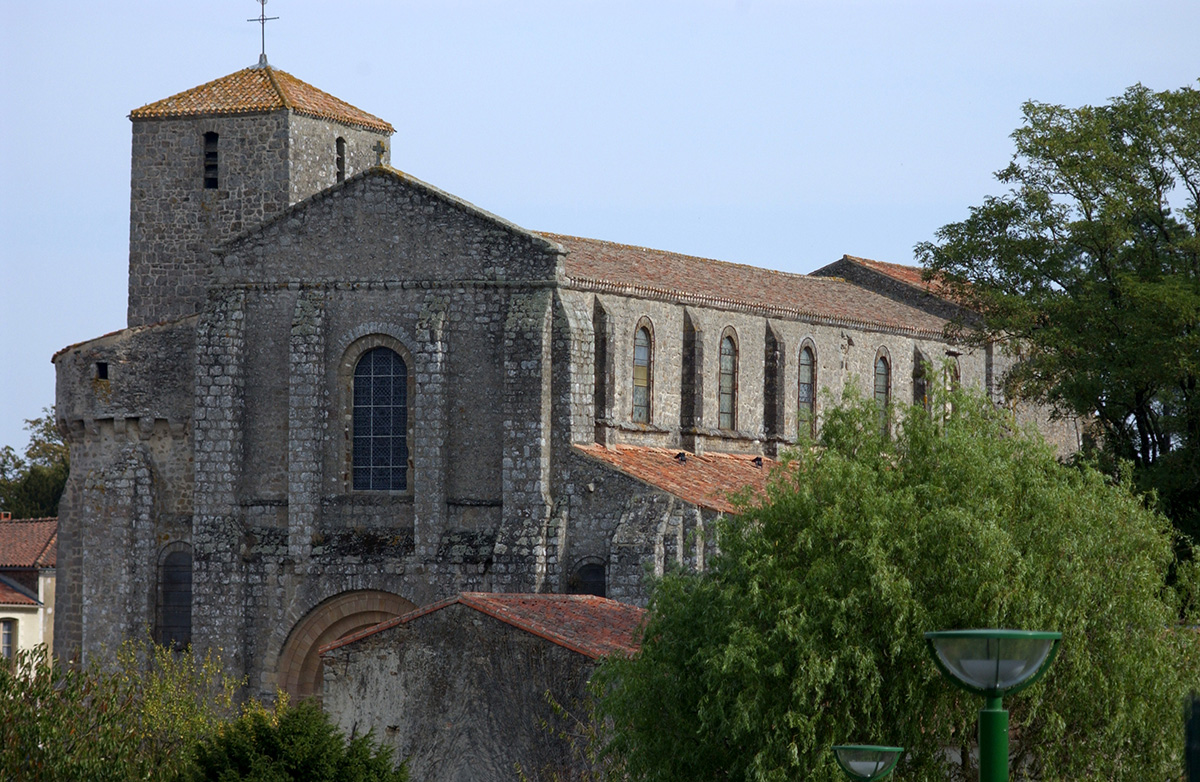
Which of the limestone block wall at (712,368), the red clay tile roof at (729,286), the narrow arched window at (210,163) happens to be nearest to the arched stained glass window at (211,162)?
the narrow arched window at (210,163)

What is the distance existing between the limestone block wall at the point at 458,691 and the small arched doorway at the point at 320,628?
9.10 metres

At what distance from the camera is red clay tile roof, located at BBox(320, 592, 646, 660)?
29.0m

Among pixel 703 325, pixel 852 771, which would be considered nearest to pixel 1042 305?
pixel 703 325

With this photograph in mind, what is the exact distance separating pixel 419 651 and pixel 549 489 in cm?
949

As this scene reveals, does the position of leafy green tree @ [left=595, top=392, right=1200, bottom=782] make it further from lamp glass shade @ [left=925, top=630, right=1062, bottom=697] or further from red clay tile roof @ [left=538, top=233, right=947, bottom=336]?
red clay tile roof @ [left=538, top=233, right=947, bottom=336]

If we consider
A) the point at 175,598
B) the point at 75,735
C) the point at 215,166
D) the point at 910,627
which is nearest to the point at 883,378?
the point at 215,166

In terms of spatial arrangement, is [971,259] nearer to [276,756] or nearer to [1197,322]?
[1197,322]

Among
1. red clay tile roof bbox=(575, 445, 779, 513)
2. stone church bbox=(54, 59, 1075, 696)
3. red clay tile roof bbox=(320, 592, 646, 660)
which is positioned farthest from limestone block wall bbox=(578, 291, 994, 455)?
red clay tile roof bbox=(320, 592, 646, 660)

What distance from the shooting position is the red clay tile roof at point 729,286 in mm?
41844

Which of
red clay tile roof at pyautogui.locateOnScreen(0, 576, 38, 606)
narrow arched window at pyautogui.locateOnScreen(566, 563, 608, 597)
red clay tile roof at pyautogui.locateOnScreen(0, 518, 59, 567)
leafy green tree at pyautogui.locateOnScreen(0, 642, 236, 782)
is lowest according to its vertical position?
leafy green tree at pyautogui.locateOnScreen(0, 642, 236, 782)

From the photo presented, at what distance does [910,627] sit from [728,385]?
20.3 m

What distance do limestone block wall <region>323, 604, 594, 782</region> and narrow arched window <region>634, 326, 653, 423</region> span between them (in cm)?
1284

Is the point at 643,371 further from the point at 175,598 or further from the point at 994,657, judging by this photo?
the point at 994,657

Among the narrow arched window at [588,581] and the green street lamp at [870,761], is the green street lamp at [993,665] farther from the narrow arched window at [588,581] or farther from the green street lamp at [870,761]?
the narrow arched window at [588,581]
